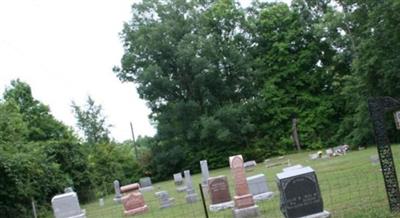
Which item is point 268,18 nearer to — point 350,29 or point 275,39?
point 275,39

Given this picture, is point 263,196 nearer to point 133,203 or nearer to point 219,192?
point 219,192

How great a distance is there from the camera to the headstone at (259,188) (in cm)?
1462

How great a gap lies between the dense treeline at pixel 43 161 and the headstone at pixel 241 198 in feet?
33.7

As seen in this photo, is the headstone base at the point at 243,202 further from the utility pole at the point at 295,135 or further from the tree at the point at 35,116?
the utility pole at the point at 295,135

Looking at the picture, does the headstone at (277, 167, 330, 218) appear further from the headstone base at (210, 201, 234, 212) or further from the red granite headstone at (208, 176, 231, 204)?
the red granite headstone at (208, 176, 231, 204)

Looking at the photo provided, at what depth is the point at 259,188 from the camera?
14.8m

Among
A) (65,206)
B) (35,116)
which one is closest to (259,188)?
(65,206)

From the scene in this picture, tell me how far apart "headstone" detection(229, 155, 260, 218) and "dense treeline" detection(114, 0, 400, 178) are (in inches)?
1110

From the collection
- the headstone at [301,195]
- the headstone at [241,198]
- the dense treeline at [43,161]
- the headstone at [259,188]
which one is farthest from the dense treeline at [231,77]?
the headstone at [301,195]

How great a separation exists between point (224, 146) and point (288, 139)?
514 centimetres

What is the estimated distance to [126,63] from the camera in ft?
149

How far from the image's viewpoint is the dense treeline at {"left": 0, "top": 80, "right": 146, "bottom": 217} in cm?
2003

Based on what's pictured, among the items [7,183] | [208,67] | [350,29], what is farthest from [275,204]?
[208,67]

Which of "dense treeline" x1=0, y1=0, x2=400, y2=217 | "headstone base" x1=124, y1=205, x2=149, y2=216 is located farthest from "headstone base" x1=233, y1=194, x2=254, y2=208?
"dense treeline" x1=0, y1=0, x2=400, y2=217
